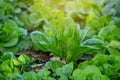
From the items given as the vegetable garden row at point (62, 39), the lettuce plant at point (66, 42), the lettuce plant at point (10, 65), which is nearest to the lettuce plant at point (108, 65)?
the vegetable garden row at point (62, 39)

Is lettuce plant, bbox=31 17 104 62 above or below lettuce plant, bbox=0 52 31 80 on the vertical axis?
above

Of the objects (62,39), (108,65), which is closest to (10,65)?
(62,39)

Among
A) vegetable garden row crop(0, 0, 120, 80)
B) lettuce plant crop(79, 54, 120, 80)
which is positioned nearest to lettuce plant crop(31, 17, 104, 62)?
vegetable garden row crop(0, 0, 120, 80)

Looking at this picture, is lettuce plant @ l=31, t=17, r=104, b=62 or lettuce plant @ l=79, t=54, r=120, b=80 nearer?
lettuce plant @ l=79, t=54, r=120, b=80

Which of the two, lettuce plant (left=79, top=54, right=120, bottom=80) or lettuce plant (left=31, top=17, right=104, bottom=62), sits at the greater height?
lettuce plant (left=31, top=17, right=104, bottom=62)

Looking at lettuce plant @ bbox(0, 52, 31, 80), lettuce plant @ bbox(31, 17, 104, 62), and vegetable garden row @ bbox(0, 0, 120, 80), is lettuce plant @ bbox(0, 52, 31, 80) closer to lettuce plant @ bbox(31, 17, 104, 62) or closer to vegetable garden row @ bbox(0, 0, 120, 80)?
vegetable garden row @ bbox(0, 0, 120, 80)

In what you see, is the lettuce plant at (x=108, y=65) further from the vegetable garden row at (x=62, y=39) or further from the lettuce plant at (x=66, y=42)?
the lettuce plant at (x=66, y=42)

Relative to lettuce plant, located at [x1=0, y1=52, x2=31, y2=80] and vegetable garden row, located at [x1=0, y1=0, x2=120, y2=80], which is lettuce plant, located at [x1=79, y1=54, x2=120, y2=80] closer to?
vegetable garden row, located at [x1=0, y1=0, x2=120, y2=80]

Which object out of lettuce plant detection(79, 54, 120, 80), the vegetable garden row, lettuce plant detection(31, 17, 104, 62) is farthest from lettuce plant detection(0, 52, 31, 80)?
lettuce plant detection(79, 54, 120, 80)

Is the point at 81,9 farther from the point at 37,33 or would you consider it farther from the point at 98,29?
the point at 37,33
